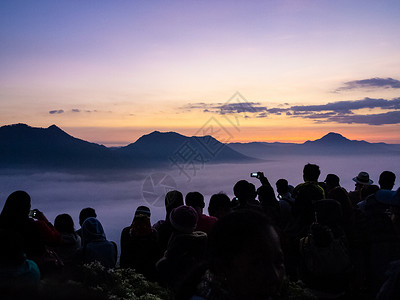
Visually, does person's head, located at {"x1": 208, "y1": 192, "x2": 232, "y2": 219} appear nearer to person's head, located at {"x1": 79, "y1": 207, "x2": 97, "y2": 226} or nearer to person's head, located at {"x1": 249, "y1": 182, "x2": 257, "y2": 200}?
person's head, located at {"x1": 249, "y1": 182, "x2": 257, "y2": 200}

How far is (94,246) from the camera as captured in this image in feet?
21.9

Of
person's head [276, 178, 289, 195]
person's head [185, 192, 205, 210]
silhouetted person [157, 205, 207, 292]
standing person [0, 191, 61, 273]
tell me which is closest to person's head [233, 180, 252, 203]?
person's head [185, 192, 205, 210]

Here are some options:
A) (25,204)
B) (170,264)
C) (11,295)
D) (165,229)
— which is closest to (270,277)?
(11,295)

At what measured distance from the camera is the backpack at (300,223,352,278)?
5055mm

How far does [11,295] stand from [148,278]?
6399 millimetres

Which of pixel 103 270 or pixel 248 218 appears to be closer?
pixel 248 218

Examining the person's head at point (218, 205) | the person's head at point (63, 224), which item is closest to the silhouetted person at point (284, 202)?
the person's head at point (218, 205)

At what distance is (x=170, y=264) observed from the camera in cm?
506

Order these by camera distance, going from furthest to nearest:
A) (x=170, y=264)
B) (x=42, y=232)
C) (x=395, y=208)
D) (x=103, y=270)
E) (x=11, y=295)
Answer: (x=103, y=270)
(x=42, y=232)
(x=170, y=264)
(x=395, y=208)
(x=11, y=295)

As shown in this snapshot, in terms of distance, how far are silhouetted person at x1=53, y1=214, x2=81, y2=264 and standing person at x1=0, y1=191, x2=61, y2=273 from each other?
1.08 metres

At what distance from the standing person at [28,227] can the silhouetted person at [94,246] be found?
945 mm

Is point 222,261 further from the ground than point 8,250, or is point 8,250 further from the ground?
point 222,261

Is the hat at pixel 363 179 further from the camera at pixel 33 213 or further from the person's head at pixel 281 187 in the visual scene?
the camera at pixel 33 213

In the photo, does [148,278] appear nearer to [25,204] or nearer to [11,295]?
[25,204]
